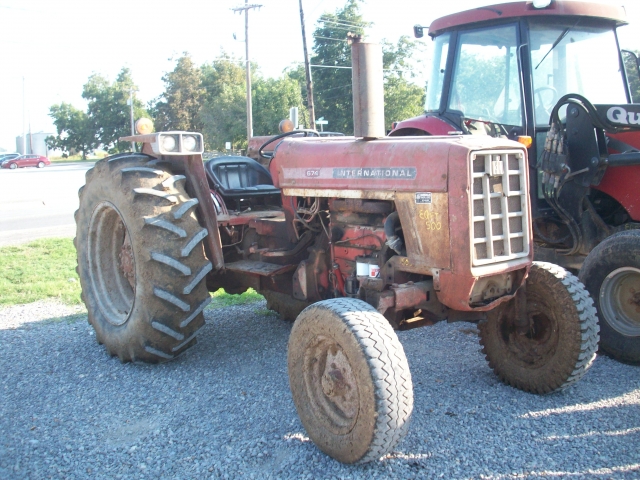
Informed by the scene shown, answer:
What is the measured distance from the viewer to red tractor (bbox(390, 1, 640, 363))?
477 cm

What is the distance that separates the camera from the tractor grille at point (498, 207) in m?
3.37

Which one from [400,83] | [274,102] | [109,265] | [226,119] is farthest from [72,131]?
[109,265]

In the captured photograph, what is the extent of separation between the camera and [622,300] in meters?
4.71

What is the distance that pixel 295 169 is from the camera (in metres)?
4.36

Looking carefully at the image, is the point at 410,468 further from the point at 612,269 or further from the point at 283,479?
the point at 612,269

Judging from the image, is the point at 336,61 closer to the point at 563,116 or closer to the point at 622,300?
the point at 563,116

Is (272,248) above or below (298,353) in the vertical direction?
above

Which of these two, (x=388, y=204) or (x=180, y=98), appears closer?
(x=388, y=204)

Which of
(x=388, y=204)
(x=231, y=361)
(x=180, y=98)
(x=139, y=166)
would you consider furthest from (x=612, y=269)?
(x=180, y=98)

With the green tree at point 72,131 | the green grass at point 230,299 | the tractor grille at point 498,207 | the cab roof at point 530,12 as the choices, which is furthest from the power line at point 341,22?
the green tree at point 72,131

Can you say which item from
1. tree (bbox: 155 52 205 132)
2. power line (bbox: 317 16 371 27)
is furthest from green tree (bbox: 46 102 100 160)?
power line (bbox: 317 16 371 27)

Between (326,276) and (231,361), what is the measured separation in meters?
1.06

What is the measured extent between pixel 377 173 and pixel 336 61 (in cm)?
3167

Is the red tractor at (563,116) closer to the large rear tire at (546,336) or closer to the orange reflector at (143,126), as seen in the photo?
the large rear tire at (546,336)
